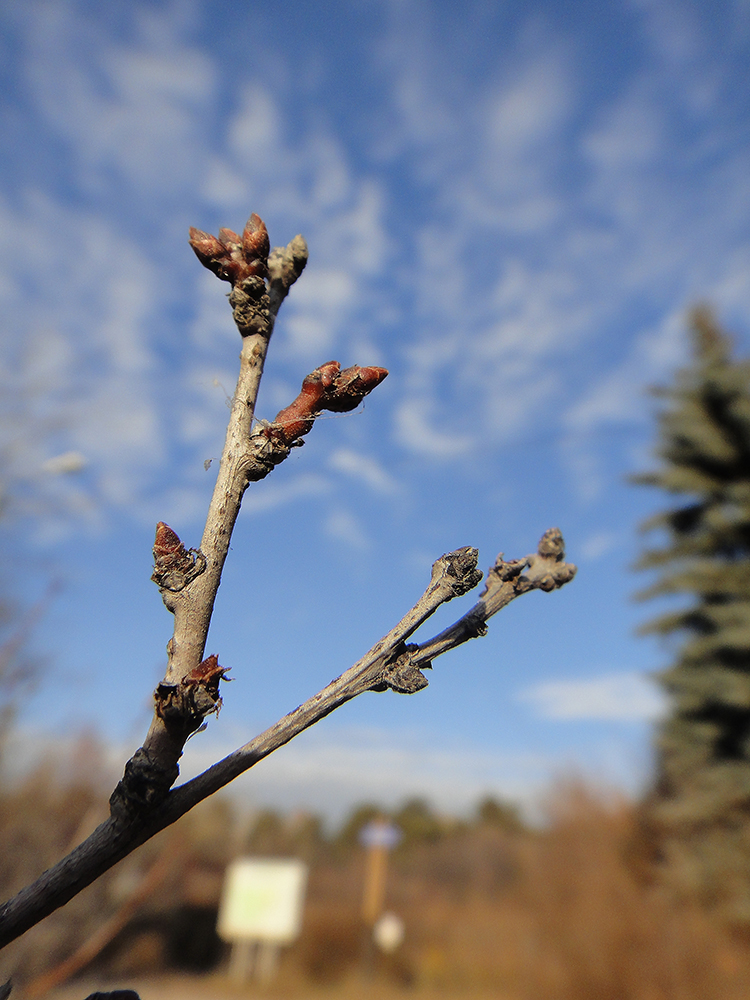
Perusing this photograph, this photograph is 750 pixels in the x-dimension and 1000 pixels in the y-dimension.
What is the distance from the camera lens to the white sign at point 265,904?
15.7 m

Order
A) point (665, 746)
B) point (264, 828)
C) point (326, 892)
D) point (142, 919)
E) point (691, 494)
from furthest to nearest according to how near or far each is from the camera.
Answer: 1. point (264, 828)
2. point (326, 892)
3. point (142, 919)
4. point (691, 494)
5. point (665, 746)

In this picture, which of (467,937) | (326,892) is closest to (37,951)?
(467,937)

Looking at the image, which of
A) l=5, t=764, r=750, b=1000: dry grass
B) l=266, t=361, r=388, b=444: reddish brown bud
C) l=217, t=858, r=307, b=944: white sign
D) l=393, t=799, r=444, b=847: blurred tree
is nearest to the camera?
l=266, t=361, r=388, b=444: reddish brown bud

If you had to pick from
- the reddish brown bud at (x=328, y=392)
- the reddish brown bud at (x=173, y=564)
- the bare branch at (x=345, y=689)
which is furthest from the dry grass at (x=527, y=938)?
the reddish brown bud at (x=328, y=392)

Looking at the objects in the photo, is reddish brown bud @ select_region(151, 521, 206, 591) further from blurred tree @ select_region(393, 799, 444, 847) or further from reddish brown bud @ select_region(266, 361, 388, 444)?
blurred tree @ select_region(393, 799, 444, 847)

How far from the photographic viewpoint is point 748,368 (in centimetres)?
1284

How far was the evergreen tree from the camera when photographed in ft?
36.0

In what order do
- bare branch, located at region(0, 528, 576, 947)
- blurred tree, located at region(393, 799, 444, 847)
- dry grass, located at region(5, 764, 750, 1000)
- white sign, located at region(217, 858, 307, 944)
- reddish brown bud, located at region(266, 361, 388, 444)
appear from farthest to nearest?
blurred tree, located at region(393, 799, 444, 847) → white sign, located at region(217, 858, 307, 944) → dry grass, located at region(5, 764, 750, 1000) → reddish brown bud, located at region(266, 361, 388, 444) → bare branch, located at region(0, 528, 576, 947)

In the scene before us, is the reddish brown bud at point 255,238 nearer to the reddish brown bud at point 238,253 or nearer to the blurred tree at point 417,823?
the reddish brown bud at point 238,253

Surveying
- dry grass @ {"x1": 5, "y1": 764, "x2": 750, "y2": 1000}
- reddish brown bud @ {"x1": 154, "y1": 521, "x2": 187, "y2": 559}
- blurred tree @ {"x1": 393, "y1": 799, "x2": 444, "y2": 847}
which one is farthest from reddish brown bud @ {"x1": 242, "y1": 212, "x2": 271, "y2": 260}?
blurred tree @ {"x1": 393, "y1": 799, "x2": 444, "y2": 847}

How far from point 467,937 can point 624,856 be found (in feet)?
28.9

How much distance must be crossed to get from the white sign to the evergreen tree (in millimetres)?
8361

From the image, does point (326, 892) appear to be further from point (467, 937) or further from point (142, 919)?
point (142, 919)

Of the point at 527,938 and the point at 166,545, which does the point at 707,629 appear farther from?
the point at 166,545
